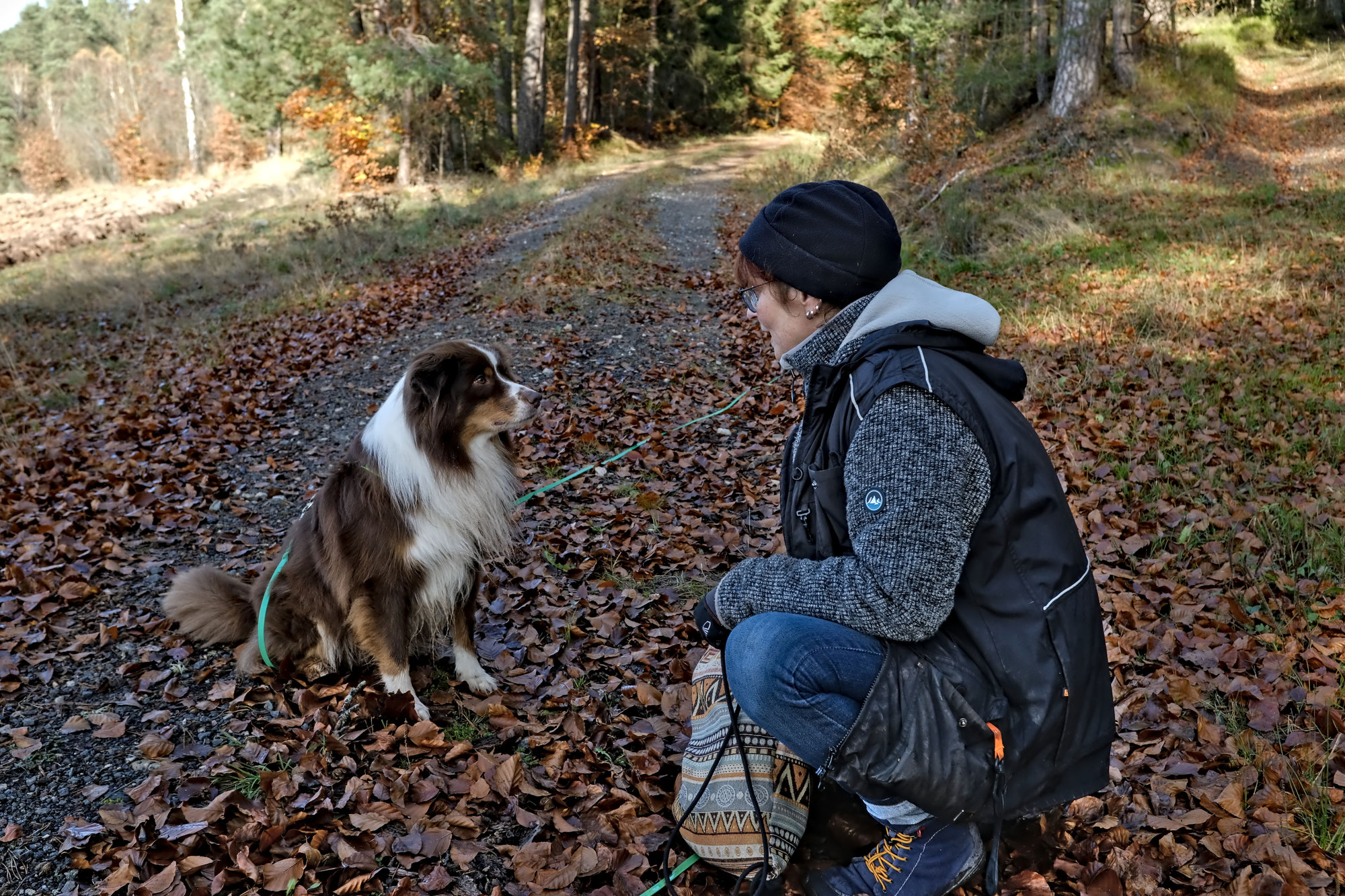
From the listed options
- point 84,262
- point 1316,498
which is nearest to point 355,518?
point 1316,498

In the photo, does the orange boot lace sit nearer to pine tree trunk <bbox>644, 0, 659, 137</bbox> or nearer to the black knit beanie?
the black knit beanie

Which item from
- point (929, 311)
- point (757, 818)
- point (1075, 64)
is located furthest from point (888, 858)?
point (1075, 64)

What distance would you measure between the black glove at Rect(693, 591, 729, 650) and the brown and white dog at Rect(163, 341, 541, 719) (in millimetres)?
1473

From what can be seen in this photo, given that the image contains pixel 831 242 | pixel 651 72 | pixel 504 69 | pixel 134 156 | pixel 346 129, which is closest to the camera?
pixel 831 242

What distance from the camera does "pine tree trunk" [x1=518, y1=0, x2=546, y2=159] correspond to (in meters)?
24.3

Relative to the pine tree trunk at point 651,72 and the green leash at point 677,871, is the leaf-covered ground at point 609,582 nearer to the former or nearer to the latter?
the green leash at point 677,871

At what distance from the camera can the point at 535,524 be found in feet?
18.3

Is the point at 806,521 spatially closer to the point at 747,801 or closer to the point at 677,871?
the point at 747,801

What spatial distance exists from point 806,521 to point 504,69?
32.1 metres

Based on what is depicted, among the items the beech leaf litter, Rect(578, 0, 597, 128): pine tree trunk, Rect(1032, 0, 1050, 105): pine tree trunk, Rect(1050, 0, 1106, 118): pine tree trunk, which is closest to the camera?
the beech leaf litter

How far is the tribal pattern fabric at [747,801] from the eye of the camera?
269 cm

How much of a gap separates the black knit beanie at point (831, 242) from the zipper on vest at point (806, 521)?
0.64m

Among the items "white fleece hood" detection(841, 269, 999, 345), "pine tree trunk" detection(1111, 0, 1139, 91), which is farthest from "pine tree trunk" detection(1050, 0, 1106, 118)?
"white fleece hood" detection(841, 269, 999, 345)

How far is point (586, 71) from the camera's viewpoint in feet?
107
